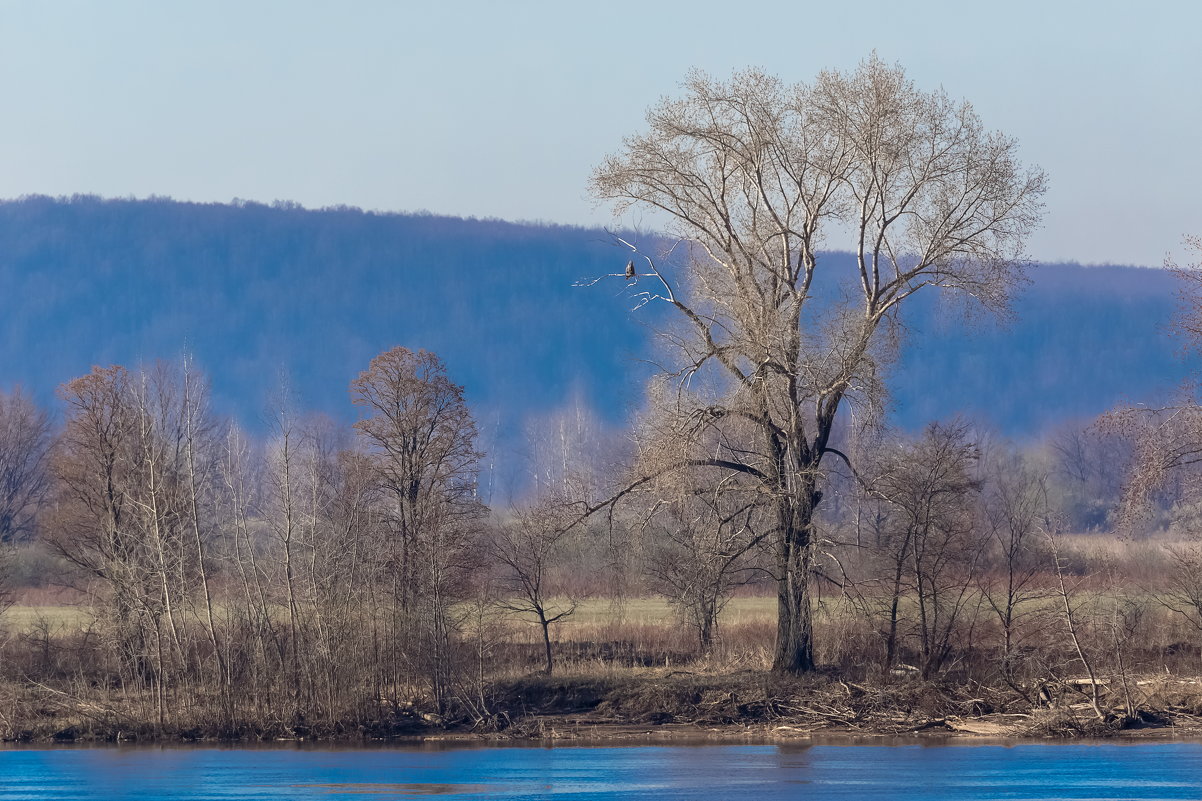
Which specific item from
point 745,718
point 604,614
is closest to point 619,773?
point 745,718

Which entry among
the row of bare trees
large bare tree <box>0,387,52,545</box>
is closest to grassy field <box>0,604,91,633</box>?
the row of bare trees

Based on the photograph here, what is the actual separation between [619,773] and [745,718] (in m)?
7.07

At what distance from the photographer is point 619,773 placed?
25.2 m

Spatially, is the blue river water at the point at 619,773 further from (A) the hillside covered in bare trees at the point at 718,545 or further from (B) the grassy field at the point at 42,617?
(B) the grassy field at the point at 42,617

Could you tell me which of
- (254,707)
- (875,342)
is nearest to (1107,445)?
(875,342)

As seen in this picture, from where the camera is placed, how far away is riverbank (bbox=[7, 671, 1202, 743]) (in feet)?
98.0

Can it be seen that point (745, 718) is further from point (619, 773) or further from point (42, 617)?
point (42, 617)

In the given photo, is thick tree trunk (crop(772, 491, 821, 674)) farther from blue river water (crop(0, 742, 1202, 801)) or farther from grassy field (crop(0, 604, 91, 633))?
grassy field (crop(0, 604, 91, 633))

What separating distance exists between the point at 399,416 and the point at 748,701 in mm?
11523

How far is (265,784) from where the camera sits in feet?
79.6

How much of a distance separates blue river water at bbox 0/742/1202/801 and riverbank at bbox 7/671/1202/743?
1168 mm

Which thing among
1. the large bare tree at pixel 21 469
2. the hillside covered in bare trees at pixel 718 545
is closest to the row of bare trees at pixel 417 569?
the hillside covered in bare trees at pixel 718 545

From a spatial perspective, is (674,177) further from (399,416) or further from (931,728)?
(931,728)

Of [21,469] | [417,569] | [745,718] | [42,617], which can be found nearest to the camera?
[745,718]
